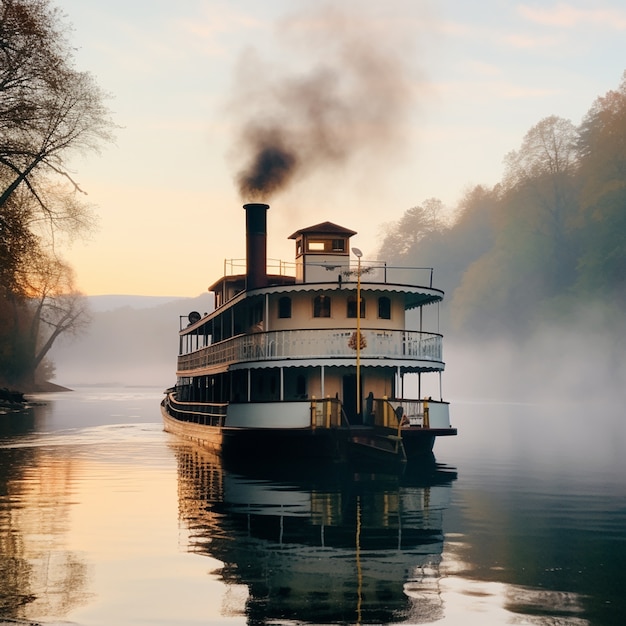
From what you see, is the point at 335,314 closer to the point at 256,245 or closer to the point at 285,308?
the point at 285,308

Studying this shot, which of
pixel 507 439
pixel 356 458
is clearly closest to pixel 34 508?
pixel 356 458

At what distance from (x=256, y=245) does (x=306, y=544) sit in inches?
877

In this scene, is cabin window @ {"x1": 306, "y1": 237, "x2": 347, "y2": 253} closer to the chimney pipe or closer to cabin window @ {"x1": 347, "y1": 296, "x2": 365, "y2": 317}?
the chimney pipe

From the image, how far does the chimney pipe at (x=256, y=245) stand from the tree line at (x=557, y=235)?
44082mm

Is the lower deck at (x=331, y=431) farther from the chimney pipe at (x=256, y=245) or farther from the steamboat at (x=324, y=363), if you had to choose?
the chimney pipe at (x=256, y=245)

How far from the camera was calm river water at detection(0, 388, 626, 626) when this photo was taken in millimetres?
12648

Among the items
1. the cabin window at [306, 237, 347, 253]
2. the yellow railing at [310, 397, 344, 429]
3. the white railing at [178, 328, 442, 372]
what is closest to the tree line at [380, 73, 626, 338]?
the cabin window at [306, 237, 347, 253]

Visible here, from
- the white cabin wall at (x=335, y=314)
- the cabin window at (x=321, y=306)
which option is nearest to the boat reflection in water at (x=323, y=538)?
the white cabin wall at (x=335, y=314)

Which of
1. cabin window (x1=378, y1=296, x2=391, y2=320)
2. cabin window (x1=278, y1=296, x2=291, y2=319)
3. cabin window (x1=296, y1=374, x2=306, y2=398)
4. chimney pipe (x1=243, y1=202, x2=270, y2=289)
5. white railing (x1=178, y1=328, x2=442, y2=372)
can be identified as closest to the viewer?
white railing (x1=178, y1=328, x2=442, y2=372)

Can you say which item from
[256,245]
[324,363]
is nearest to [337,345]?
[324,363]

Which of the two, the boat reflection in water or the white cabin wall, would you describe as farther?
the white cabin wall

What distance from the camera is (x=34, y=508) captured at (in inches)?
864

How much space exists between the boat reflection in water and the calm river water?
0.15 feet

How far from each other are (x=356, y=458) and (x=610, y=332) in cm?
5153
